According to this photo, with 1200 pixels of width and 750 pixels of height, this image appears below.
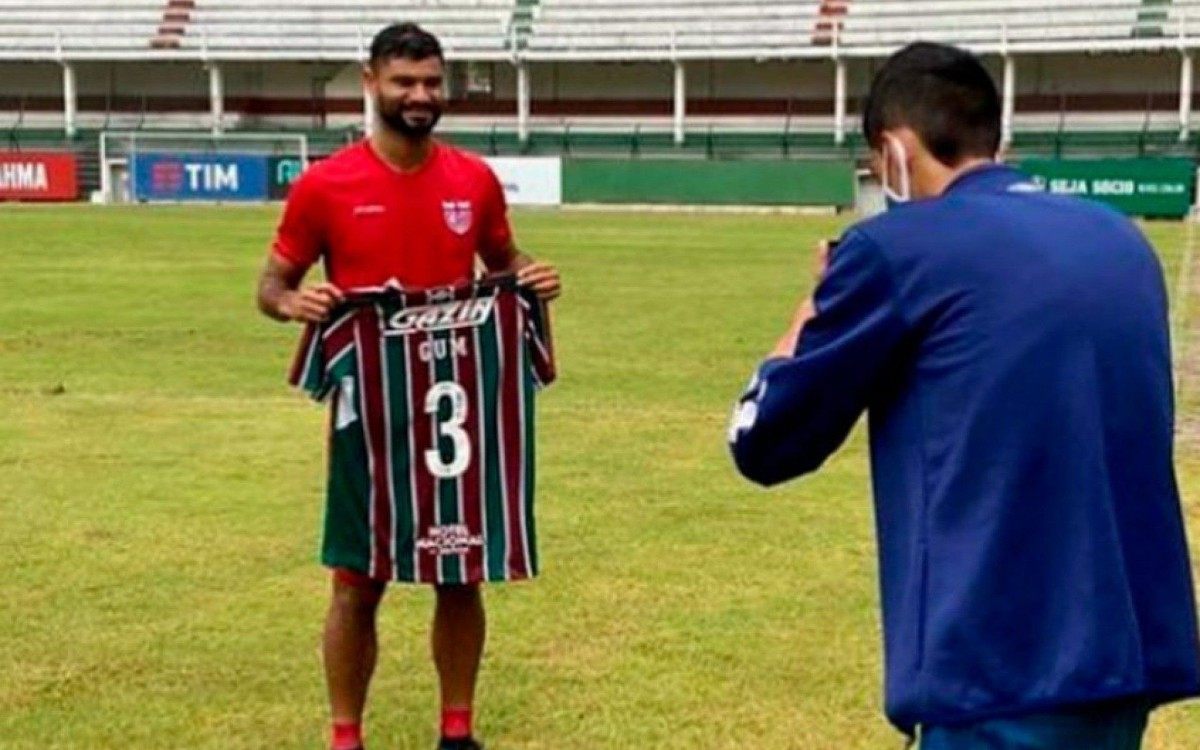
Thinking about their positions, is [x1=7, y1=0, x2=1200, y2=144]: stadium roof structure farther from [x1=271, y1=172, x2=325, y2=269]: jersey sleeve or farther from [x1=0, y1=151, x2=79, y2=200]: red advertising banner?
[x1=271, y1=172, x2=325, y2=269]: jersey sleeve

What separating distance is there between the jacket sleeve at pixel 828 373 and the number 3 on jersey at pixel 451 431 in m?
2.36

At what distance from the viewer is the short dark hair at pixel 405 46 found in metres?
5.10

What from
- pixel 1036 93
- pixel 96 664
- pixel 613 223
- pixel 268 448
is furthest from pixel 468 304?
pixel 1036 93

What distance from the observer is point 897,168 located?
2918 millimetres

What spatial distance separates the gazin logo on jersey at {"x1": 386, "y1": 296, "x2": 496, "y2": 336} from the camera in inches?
207

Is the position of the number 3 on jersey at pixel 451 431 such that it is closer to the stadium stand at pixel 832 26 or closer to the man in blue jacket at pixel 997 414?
the man in blue jacket at pixel 997 414

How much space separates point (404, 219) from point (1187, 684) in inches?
113

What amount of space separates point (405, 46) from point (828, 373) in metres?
2.53

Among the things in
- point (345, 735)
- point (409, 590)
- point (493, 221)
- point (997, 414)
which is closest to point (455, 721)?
point (345, 735)

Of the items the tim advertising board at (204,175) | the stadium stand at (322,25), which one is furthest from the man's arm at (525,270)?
the stadium stand at (322,25)

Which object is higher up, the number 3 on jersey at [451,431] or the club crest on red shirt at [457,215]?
the club crest on red shirt at [457,215]

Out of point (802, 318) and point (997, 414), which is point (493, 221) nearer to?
point (802, 318)

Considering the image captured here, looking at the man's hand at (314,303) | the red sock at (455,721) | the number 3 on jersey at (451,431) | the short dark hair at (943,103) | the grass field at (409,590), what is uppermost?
the short dark hair at (943,103)

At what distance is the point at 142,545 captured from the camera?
28.3 ft
